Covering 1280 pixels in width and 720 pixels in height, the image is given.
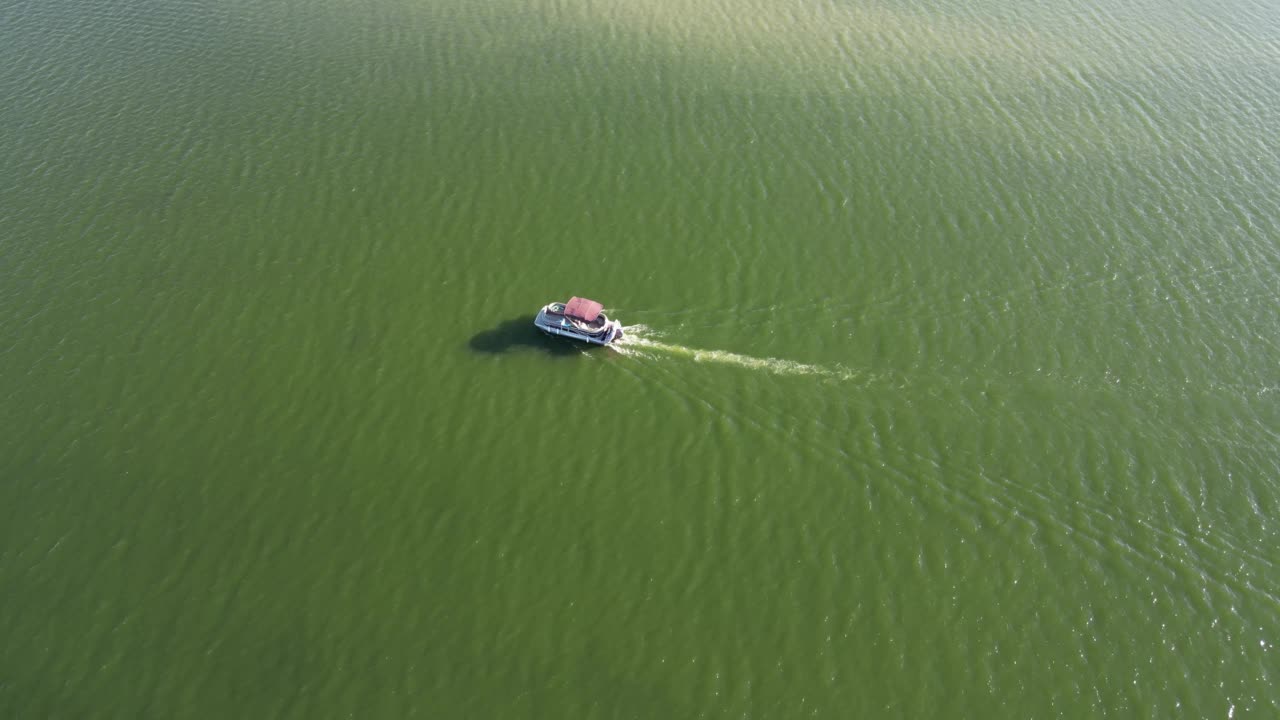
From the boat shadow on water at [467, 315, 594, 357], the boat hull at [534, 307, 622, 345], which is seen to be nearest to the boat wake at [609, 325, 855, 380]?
the boat hull at [534, 307, 622, 345]

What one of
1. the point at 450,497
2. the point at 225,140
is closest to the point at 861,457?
the point at 450,497

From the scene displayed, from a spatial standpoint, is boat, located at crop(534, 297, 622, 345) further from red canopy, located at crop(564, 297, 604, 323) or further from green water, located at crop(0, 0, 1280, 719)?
green water, located at crop(0, 0, 1280, 719)

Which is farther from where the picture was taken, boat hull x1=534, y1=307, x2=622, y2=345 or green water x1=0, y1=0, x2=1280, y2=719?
boat hull x1=534, y1=307, x2=622, y2=345

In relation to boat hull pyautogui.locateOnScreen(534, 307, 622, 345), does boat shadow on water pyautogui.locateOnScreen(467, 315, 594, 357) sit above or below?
below

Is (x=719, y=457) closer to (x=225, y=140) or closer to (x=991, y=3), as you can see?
(x=225, y=140)

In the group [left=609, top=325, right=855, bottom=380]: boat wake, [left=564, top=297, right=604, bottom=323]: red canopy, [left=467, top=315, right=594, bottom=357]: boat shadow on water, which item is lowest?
[left=467, top=315, right=594, bottom=357]: boat shadow on water

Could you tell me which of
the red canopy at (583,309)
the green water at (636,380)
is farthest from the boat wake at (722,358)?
the red canopy at (583,309)
